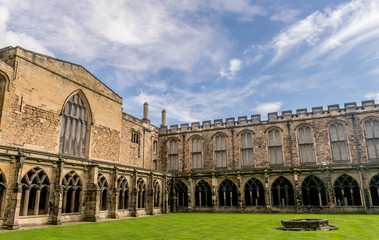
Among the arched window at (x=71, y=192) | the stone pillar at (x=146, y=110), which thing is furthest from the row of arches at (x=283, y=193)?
the arched window at (x=71, y=192)

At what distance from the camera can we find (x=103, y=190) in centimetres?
2228

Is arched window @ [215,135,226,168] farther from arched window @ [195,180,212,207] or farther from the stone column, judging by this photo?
the stone column

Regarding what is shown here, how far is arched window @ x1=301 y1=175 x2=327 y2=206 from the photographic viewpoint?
2584 centimetres

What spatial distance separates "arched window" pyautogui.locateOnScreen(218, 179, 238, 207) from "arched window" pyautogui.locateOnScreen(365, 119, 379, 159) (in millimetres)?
12984

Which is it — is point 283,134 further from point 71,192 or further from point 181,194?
point 71,192

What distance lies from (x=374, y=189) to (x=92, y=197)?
2259 cm

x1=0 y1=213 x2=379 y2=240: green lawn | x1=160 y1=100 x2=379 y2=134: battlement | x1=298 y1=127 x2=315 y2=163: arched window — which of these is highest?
x1=160 y1=100 x2=379 y2=134: battlement

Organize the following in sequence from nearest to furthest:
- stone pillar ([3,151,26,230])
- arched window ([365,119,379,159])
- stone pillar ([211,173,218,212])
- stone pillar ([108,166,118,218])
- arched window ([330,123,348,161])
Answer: stone pillar ([3,151,26,230]), stone pillar ([108,166,118,218]), arched window ([365,119,379,159]), arched window ([330,123,348,161]), stone pillar ([211,173,218,212])

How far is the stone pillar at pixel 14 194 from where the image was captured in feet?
47.7

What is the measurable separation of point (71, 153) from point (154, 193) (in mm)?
9127

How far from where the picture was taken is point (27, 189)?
16.2 meters

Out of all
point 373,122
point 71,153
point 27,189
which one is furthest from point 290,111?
point 27,189

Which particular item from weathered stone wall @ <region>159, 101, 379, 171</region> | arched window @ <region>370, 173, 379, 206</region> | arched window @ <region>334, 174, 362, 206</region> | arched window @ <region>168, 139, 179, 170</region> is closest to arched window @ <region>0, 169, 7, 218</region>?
weathered stone wall @ <region>159, 101, 379, 171</region>

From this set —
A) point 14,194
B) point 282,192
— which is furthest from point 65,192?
point 282,192
